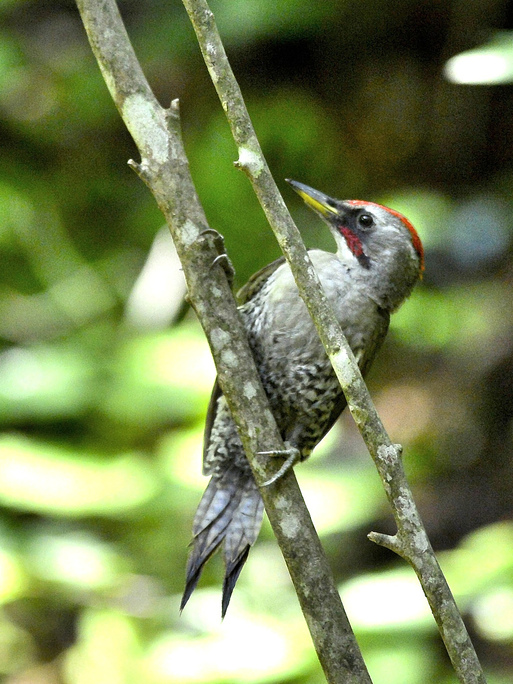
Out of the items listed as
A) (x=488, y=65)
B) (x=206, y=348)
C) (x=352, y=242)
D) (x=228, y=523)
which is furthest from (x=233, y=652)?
(x=488, y=65)

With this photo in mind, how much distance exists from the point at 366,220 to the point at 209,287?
0.71 meters

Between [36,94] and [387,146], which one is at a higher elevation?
[36,94]

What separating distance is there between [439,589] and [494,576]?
1524 mm

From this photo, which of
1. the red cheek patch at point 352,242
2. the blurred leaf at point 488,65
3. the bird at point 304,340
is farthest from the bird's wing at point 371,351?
the blurred leaf at point 488,65

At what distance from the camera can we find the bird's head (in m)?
2.44

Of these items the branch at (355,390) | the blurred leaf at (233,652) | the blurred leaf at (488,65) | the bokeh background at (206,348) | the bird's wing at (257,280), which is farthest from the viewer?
the bokeh background at (206,348)

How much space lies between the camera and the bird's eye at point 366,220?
97.3 inches

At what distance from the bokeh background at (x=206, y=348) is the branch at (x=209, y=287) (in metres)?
0.87

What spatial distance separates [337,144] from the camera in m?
5.09

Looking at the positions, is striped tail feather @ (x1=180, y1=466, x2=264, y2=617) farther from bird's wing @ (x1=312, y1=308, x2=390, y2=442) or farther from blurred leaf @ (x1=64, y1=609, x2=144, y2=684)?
blurred leaf @ (x1=64, y1=609, x2=144, y2=684)

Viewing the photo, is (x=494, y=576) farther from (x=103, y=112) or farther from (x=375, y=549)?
(x=103, y=112)

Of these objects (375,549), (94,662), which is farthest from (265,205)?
(375,549)

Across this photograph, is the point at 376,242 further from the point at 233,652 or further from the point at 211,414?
the point at 233,652

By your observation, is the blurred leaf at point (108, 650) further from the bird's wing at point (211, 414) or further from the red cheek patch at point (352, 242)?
the red cheek patch at point (352, 242)
